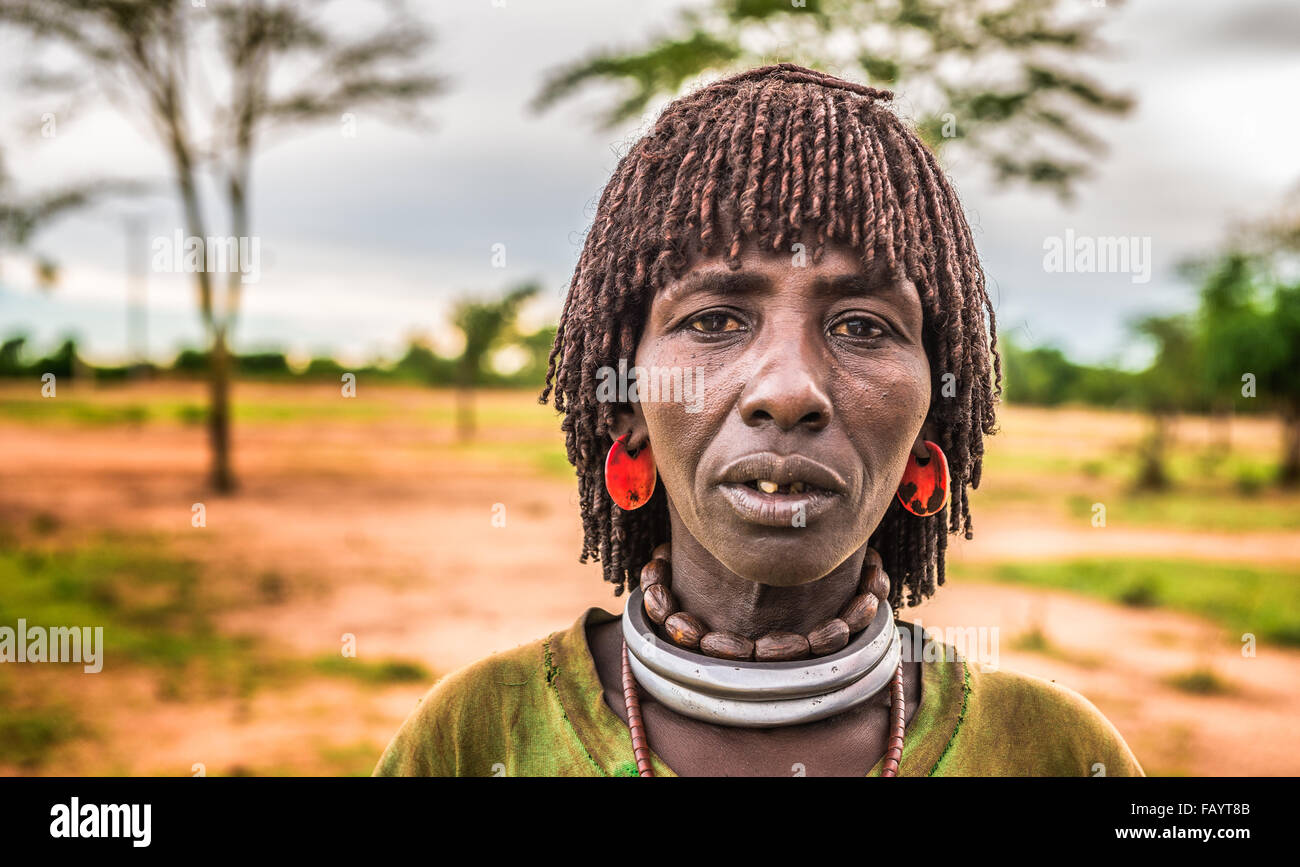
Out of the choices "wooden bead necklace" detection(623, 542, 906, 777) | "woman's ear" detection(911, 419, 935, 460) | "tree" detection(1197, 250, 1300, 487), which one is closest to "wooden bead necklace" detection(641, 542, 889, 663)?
"wooden bead necklace" detection(623, 542, 906, 777)

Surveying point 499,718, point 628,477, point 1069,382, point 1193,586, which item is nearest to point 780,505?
point 628,477

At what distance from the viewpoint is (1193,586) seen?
37.9ft

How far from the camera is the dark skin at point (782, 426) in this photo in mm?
1834

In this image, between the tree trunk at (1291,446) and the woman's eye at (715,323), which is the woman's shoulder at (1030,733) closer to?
the woman's eye at (715,323)

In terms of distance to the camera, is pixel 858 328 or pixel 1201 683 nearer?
pixel 858 328

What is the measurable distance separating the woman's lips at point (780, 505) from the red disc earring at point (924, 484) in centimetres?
38

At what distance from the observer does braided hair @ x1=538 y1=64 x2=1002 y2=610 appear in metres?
1.93

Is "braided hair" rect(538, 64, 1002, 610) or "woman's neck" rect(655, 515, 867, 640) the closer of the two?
"braided hair" rect(538, 64, 1002, 610)

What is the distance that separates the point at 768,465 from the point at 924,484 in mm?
516

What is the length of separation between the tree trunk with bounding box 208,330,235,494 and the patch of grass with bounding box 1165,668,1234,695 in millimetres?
11849

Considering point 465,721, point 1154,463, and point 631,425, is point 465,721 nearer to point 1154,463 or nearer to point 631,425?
point 631,425

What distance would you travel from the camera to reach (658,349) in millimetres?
1997

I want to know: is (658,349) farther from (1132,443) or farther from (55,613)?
(1132,443)

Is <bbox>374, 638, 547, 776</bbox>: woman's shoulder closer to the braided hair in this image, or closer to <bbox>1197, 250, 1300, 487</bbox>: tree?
the braided hair
